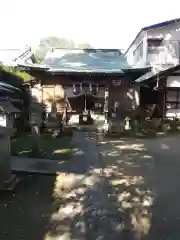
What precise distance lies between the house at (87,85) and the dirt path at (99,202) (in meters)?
7.93

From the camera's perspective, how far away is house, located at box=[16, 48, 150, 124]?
17172 mm

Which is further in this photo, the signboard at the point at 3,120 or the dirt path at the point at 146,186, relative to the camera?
the signboard at the point at 3,120

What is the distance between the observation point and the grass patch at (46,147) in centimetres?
1038

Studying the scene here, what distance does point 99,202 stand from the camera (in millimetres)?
6453

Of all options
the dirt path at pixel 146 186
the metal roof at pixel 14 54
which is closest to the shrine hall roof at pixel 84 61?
the metal roof at pixel 14 54

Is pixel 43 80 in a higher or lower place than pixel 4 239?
higher

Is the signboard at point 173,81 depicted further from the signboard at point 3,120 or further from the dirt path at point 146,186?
the signboard at point 3,120

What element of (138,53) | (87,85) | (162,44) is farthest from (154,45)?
(87,85)

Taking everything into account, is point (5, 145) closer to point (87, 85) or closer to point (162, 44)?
point (87, 85)

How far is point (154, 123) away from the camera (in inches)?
665

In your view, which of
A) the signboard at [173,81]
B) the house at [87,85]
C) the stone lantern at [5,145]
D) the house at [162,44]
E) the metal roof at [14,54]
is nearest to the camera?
the stone lantern at [5,145]

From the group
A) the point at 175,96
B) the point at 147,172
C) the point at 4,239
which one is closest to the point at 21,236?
the point at 4,239

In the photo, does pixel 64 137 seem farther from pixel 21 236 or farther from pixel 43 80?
pixel 21 236

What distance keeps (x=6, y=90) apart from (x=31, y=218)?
96.1 inches
